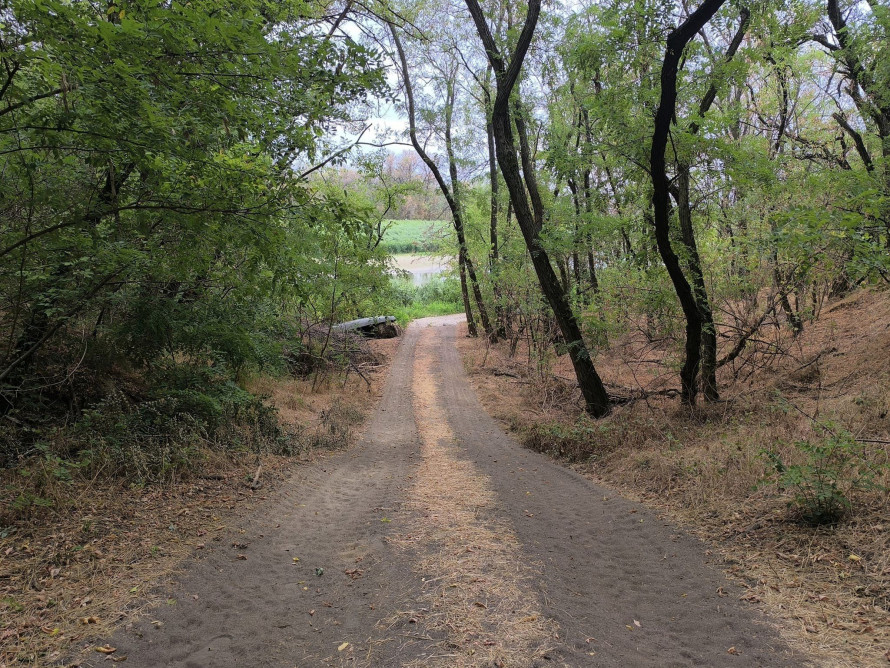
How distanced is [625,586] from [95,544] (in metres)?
4.41

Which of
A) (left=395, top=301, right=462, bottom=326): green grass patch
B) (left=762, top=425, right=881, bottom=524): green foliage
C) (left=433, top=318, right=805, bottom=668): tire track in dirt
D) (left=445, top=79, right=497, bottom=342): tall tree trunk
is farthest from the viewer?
(left=395, top=301, right=462, bottom=326): green grass patch

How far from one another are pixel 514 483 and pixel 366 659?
408cm

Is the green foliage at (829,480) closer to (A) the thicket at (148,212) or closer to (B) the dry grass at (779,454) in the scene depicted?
(B) the dry grass at (779,454)

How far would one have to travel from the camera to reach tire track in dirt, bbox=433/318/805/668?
2.97 metres

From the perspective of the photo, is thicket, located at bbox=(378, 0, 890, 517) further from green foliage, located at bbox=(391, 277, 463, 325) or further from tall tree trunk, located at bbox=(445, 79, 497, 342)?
green foliage, located at bbox=(391, 277, 463, 325)

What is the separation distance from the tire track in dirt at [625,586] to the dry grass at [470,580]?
0.18m

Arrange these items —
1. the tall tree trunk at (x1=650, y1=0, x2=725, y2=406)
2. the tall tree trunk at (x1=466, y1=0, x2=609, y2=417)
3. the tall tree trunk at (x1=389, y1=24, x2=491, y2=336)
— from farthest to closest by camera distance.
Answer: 1. the tall tree trunk at (x1=389, y1=24, x2=491, y2=336)
2. the tall tree trunk at (x1=466, y1=0, x2=609, y2=417)
3. the tall tree trunk at (x1=650, y1=0, x2=725, y2=406)

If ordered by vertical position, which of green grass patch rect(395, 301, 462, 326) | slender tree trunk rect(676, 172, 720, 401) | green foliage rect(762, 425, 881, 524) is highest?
slender tree trunk rect(676, 172, 720, 401)

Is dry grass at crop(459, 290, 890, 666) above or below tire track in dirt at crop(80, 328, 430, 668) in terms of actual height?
above

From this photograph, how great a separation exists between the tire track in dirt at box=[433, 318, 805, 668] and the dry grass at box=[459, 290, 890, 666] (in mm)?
236

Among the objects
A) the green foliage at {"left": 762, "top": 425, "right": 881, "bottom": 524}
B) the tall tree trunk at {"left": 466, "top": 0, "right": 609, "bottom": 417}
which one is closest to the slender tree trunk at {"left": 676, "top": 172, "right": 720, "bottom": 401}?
the tall tree trunk at {"left": 466, "top": 0, "right": 609, "bottom": 417}

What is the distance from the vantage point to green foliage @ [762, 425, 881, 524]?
4004mm

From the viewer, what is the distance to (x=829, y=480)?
4258mm

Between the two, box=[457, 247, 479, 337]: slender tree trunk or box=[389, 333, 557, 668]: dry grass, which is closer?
box=[389, 333, 557, 668]: dry grass
